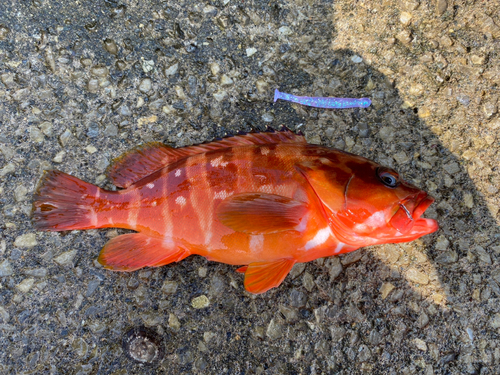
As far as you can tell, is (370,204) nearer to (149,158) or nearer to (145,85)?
(149,158)

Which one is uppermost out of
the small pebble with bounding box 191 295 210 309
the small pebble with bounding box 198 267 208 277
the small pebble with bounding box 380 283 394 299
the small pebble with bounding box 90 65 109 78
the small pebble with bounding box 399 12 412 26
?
the small pebble with bounding box 399 12 412 26

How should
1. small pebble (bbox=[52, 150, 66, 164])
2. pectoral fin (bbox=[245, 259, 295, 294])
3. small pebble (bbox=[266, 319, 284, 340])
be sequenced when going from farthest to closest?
small pebble (bbox=[52, 150, 66, 164]) → small pebble (bbox=[266, 319, 284, 340]) → pectoral fin (bbox=[245, 259, 295, 294])

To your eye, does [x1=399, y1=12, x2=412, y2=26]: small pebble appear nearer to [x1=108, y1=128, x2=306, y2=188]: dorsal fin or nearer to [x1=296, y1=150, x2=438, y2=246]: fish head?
[x1=296, y1=150, x2=438, y2=246]: fish head

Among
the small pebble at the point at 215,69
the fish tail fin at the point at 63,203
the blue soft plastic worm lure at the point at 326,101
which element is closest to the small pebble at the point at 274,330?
the fish tail fin at the point at 63,203

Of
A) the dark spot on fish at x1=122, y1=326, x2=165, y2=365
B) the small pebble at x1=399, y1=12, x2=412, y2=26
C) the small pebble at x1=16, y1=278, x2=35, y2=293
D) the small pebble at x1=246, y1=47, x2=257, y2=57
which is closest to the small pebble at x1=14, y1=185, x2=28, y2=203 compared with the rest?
the small pebble at x1=16, y1=278, x2=35, y2=293

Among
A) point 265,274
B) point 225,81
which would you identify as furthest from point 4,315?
point 225,81
